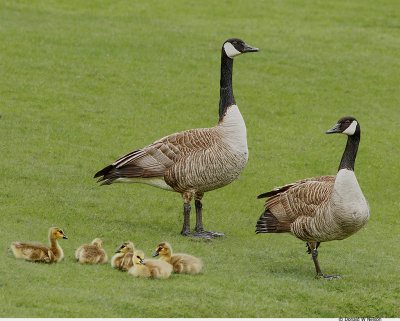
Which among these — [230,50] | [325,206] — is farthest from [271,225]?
[230,50]

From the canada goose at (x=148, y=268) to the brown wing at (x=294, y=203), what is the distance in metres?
2.41

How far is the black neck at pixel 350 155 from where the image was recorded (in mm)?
11945

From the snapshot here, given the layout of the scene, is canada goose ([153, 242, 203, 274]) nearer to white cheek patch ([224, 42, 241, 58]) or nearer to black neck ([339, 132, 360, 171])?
black neck ([339, 132, 360, 171])

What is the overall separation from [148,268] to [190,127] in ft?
37.4

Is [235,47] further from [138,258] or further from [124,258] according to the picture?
[138,258]

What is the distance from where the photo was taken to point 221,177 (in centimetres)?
1411

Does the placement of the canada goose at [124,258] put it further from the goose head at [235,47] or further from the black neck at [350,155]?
the goose head at [235,47]

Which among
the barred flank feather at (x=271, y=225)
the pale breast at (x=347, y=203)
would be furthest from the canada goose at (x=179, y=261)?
the pale breast at (x=347, y=203)

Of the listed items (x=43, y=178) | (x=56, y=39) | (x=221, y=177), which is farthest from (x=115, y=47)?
(x=221, y=177)

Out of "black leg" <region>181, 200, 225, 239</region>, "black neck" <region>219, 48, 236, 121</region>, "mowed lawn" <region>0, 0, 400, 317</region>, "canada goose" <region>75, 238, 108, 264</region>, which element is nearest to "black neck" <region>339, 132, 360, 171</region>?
"mowed lawn" <region>0, 0, 400, 317</region>

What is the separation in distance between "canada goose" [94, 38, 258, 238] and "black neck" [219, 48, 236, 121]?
21 millimetres

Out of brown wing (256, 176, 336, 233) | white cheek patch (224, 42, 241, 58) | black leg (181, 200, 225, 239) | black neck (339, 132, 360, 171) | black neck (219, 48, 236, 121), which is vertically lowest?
black leg (181, 200, 225, 239)

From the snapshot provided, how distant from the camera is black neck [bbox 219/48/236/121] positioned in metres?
14.8

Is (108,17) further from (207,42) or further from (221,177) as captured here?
(221,177)
